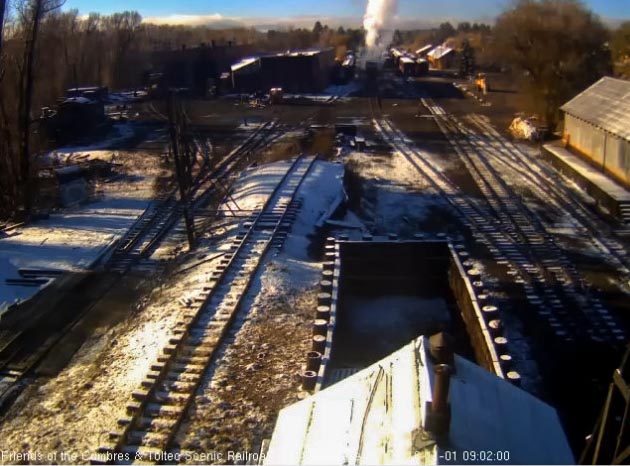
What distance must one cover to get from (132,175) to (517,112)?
937 inches

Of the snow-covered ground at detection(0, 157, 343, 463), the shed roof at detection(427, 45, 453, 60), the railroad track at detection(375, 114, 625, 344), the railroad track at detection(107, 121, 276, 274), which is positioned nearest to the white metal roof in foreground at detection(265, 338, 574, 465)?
the snow-covered ground at detection(0, 157, 343, 463)

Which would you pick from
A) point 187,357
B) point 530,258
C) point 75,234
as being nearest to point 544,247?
point 530,258

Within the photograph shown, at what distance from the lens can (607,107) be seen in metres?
24.9

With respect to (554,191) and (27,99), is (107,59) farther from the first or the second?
(554,191)

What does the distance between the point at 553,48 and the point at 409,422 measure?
32.8 meters

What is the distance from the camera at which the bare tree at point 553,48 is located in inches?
1273

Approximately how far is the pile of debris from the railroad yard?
2.01ft

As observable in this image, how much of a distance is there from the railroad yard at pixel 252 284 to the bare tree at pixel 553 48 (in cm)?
415

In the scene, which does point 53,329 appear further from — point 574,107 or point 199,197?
point 574,107

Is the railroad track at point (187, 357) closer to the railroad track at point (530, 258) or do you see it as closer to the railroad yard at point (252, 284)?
the railroad yard at point (252, 284)

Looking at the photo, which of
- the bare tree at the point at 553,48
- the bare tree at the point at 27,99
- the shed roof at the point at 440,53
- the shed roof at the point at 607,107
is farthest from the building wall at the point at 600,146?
the shed roof at the point at 440,53

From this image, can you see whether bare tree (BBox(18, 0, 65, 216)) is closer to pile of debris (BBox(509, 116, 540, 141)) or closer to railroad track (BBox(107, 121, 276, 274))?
railroad track (BBox(107, 121, 276, 274))

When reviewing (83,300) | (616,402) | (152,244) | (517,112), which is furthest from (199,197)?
(517,112)

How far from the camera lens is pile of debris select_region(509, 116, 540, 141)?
30750 millimetres
